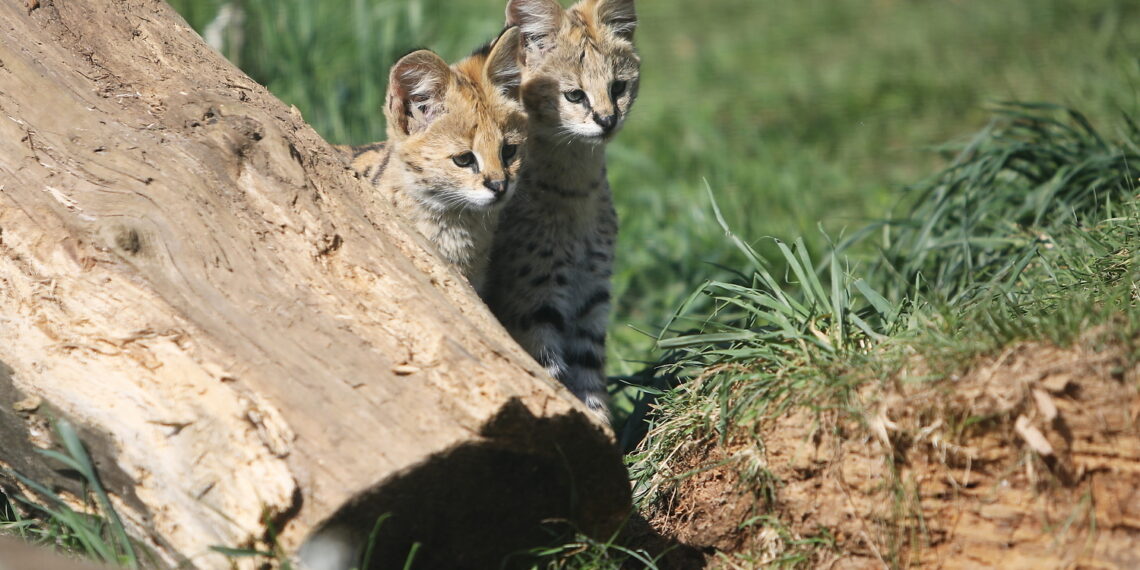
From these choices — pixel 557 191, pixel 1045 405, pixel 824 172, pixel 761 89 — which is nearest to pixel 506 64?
pixel 557 191

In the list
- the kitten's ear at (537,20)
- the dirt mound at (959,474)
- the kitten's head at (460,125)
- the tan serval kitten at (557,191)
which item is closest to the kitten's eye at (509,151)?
the kitten's head at (460,125)

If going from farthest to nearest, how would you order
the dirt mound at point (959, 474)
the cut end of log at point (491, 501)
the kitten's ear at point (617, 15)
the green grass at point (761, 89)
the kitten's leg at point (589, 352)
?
the green grass at point (761, 89) → the kitten's ear at point (617, 15) → the kitten's leg at point (589, 352) → the dirt mound at point (959, 474) → the cut end of log at point (491, 501)

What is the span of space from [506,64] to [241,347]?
167 centimetres

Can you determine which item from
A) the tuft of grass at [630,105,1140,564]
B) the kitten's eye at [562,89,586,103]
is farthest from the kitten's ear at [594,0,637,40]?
the tuft of grass at [630,105,1140,564]

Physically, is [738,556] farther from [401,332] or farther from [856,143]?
[856,143]

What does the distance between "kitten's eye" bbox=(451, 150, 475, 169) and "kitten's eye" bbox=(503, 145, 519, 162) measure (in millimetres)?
118

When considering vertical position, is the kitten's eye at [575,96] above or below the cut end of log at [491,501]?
above

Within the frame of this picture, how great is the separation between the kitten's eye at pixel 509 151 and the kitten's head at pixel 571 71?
0.28 metres

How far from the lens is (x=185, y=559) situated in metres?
2.26

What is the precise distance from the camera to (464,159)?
11.7ft

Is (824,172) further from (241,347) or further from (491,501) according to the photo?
(241,347)

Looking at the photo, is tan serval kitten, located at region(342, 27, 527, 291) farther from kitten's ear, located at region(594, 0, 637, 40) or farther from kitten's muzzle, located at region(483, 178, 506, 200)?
kitten's ear, located at region(594, 0, 637, 40)

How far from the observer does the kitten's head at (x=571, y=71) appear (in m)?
3.85

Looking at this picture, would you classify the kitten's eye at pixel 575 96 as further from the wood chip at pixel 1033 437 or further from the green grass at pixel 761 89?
the wood chip at pixel 1033 437
